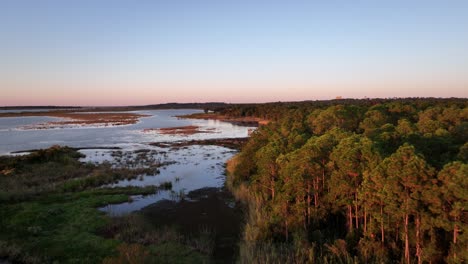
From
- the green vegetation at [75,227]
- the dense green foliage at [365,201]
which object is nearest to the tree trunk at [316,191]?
the dense green foliage at [365,201]

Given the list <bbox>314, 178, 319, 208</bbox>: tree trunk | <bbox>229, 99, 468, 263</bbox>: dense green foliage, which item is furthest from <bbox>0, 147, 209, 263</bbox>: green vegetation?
<bbox>314, 178, 319, 208</bbox>: tree trunk

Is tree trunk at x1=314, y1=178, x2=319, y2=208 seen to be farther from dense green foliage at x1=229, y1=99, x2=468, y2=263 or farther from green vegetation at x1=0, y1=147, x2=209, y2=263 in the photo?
green vegetation at x1=0, y1=147, x2=209, y2=263

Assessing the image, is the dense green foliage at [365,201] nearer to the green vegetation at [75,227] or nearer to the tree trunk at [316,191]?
the tree trunk at [316,191]

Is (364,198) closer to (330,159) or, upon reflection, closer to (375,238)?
(375,238)

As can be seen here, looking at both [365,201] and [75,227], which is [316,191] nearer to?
[365,201]

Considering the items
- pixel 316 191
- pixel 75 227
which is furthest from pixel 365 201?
pixel 75 227

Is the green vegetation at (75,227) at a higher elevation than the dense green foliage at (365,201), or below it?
below
